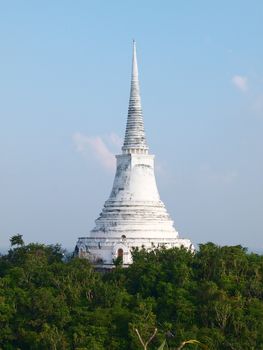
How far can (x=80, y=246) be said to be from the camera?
197ft

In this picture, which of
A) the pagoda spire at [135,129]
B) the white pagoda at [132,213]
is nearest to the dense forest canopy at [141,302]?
the white pagoda at [132,213]

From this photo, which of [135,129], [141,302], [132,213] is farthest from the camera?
[135,129]

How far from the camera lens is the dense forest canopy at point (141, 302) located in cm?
3819

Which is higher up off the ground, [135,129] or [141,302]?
[135,129]

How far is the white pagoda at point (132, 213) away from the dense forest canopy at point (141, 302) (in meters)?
7.13

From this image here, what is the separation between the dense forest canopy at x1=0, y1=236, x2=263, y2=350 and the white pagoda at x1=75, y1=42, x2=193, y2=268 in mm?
7133

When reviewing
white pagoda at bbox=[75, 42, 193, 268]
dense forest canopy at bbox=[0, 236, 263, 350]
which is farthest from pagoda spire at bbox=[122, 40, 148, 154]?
dense forest canopy at bbox=[0, 236, 263, 350]

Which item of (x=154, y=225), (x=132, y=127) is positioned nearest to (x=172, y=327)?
(x=154, y=225)

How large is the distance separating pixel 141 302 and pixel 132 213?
19.0 m

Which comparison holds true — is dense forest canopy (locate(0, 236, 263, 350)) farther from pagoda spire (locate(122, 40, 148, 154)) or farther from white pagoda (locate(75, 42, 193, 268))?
pagoda spire (locate(122, 40, 148, 154))

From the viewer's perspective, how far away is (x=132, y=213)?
5975cm

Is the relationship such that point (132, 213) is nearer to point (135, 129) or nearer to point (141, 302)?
point (135, 129)

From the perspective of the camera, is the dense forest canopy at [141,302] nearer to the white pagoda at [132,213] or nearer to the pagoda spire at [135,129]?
the white pagoda at [132,213]

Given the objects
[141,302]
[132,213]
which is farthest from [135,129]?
[141,302]
